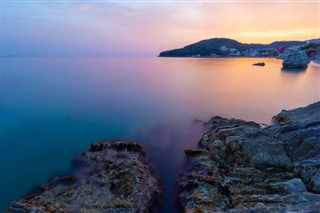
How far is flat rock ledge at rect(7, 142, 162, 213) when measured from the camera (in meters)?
10.3

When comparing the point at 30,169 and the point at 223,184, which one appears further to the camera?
the point at 30,169

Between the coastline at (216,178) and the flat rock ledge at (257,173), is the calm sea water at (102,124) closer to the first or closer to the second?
the coastline at (216,178)

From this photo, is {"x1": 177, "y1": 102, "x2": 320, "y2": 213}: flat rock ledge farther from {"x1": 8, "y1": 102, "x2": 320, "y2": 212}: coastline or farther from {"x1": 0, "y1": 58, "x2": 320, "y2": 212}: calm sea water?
{"x1": 0, "y1": 58, "x2": 320, "y2": 212}: calm sea water

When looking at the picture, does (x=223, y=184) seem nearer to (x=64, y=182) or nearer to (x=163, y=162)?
(x=163, y=162)

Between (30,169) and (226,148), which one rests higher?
(226,148)

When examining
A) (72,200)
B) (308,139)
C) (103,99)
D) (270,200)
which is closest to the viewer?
(270,200)

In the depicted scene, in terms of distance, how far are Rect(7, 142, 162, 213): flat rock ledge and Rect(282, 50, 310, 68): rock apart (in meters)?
110

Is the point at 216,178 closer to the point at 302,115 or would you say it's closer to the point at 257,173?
the point at 257,173

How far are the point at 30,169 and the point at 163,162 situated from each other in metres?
10.7

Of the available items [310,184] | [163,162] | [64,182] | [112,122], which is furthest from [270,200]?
[112,122]

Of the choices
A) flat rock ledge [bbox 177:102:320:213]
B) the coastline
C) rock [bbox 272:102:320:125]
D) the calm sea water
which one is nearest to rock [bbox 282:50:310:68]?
the calm sea water

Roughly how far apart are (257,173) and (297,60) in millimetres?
109093

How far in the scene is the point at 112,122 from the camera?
2491cm

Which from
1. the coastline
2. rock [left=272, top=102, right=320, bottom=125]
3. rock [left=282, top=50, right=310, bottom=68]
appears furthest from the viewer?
rock [left=282, top=50, right=310, bottom=68]
